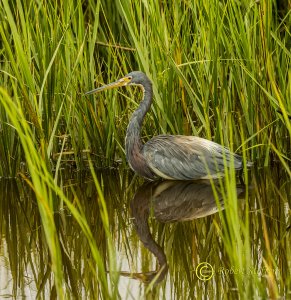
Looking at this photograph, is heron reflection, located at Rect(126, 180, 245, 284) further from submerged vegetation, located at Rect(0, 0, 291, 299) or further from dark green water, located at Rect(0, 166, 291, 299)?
submerged vegetation, located at Rect(0, 0, 291, 299)

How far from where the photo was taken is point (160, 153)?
731 centimetres

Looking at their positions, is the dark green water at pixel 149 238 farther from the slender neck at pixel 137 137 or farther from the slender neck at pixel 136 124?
the slender neck at pixel 136 124

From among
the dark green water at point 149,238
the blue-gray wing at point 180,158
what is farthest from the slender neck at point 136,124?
the dark green water at point 149,238

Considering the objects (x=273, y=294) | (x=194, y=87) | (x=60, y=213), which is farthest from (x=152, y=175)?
(x=273, y=294)

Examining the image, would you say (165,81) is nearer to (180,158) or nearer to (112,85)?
(112,85)

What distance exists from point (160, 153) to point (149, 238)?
5.23ft

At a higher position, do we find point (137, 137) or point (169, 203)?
point (137, 137)

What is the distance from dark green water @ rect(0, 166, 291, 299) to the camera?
482 cm

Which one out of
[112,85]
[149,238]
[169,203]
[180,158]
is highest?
[112,85]

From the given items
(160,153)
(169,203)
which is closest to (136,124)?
(160,153)

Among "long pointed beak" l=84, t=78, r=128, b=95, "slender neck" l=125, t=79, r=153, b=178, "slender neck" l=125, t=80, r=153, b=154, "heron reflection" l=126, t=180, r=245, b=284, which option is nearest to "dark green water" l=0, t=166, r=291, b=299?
"heron reflection" l=126, t=180, r=245, b=284

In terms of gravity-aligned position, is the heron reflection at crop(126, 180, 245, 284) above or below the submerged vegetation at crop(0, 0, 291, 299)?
below

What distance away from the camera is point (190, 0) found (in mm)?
7156

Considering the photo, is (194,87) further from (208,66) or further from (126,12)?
(126,12)
